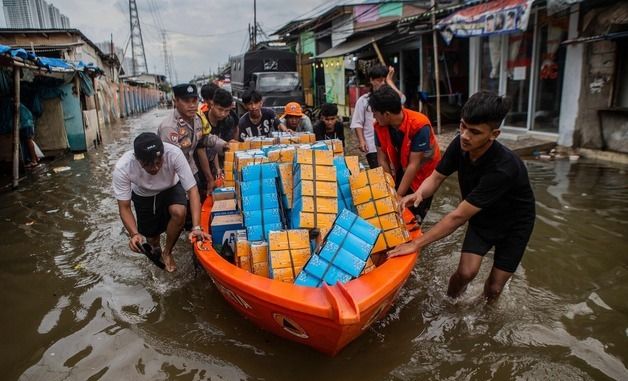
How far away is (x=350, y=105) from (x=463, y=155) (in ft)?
42.1

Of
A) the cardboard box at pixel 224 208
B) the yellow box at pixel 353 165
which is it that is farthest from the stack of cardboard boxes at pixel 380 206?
the cardboard box at pixel 224 208

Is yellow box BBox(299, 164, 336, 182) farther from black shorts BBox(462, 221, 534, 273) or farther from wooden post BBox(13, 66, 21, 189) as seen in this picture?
wooden post BBox(13, 66, 21, 189)

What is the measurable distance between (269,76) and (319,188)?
13.2 m

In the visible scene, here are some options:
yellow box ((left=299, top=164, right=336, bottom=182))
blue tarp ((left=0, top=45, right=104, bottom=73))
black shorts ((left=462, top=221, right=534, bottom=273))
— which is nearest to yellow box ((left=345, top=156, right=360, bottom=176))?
yellow box ((left=299, top=164, right=336, bottom=182))

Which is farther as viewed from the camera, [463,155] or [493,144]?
[463,155]

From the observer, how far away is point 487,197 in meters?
2.67

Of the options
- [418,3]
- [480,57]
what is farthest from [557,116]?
[418,3]

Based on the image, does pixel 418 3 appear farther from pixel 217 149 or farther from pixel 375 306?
pixel 375 306

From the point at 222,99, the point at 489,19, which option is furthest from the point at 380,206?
the point at 489,19

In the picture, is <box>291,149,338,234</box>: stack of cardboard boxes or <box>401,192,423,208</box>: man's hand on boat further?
<box>401,192,423,208</box>: man's hand on boat

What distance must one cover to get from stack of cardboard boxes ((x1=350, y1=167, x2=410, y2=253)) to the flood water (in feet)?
2.29

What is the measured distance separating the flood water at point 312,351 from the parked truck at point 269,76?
388 inches

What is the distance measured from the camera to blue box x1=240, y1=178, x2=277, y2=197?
3463 millimetres

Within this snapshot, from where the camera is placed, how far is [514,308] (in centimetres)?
346
